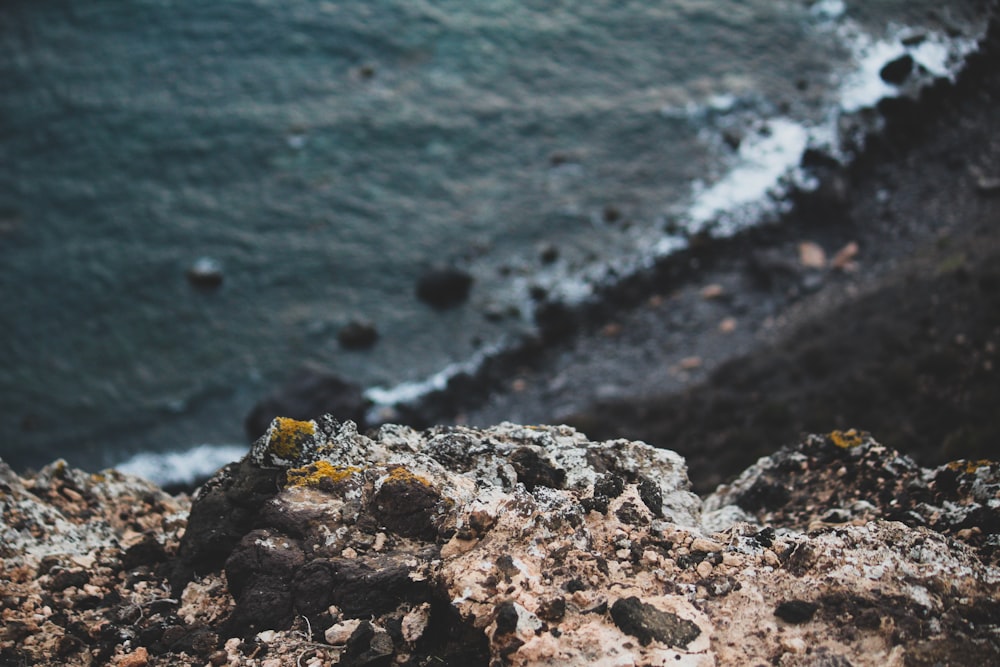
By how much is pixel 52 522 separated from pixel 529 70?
34063 mm

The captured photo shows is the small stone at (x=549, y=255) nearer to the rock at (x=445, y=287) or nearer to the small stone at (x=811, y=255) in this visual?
the rock at (x=445, y=287)

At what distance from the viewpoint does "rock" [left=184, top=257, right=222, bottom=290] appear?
31.5m

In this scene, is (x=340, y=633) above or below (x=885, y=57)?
below

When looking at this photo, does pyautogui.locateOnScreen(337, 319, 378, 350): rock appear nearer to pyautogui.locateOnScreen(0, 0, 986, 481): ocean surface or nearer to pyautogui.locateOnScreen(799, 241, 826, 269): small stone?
pyautogui.locateOnScreen(0, 0, 986, 481): ocean surface

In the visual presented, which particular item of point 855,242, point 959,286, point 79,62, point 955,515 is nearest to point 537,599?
point 955,515

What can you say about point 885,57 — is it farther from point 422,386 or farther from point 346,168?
point 422,386

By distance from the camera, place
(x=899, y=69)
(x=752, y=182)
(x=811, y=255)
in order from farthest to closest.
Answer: (x=899, y=69) → (x=752, y=182) → (x=811, y=255)

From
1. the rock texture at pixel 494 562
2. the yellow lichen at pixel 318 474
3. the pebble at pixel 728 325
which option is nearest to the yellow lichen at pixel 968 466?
the rock texture at pixel 494 562

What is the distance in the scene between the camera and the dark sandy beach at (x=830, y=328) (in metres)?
19.5

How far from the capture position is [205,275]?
103 feet

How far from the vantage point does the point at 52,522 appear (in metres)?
10.5

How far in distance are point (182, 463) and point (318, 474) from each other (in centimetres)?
1969

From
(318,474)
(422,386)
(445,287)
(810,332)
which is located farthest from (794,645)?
(445,287)

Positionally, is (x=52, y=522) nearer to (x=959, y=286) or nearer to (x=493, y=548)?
(x=493, y=548)
